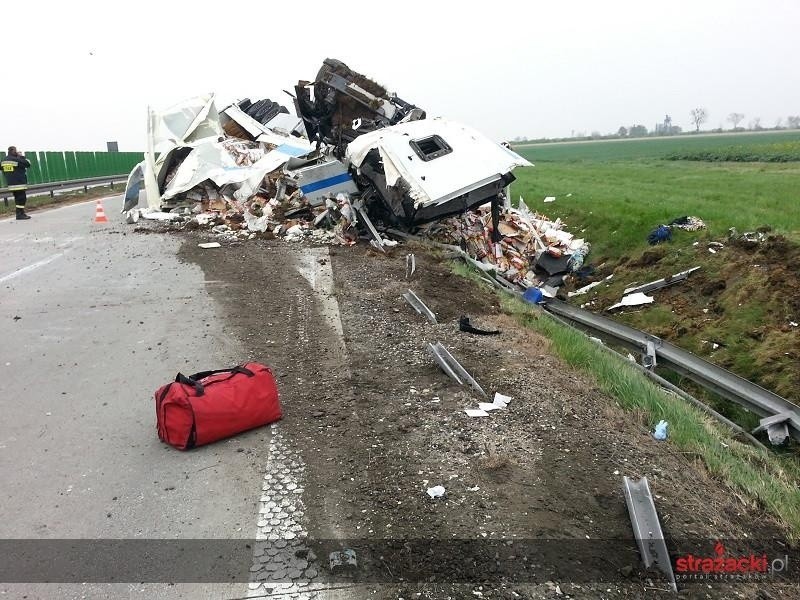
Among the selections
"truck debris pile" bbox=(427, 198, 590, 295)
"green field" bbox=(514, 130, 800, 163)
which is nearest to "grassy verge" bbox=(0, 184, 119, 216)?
"truck debris pile" bbox=(427, 198, 590, 295)

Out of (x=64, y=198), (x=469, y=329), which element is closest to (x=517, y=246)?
(x=469, y=329)

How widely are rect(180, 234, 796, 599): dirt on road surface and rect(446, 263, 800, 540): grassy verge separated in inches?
5.5

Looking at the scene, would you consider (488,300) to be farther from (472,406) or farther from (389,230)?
(389,230)

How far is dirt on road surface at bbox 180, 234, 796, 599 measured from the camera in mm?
2807

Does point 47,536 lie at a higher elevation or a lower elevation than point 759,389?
higher

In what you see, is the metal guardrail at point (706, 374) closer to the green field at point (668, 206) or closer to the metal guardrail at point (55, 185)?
the green field at point (668, 206)

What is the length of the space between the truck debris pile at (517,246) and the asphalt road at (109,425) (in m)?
5.54

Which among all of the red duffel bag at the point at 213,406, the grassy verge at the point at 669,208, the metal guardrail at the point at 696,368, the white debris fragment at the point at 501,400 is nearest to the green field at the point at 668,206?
the grassy verge at the point at 669,208

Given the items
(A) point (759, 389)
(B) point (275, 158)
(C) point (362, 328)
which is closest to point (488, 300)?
(C) point (362, 328)

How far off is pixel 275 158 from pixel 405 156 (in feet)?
19.4

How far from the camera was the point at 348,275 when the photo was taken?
873cm

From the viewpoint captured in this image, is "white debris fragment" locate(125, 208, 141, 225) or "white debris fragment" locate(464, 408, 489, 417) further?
"white debris fragment" locate(125, 208, 141, 225)

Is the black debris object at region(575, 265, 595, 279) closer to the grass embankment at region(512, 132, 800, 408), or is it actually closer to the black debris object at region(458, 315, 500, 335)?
the grass embankment at region(512, 132, 800, 408)

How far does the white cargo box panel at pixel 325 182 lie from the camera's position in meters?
11.8
